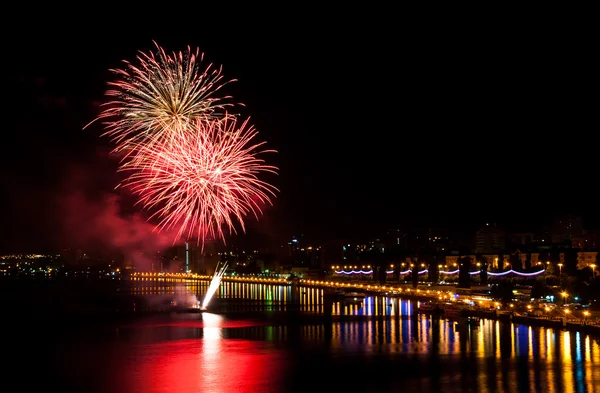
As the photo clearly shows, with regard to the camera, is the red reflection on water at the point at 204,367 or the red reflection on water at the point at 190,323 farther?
the red reflection on water at the point at 190,323

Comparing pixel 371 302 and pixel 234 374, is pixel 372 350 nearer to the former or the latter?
pixel 234 374

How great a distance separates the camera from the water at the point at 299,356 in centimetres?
1606

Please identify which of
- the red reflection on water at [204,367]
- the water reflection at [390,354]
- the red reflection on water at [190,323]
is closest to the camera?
the red reflection on water at [204,367]

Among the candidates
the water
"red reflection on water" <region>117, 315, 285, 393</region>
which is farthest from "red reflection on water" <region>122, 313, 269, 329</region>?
"red reflection on water" <region>117, 315, 285, 393</region>

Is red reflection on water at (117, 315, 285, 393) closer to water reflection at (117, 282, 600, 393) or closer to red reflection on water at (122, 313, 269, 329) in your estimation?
water reflection at (117, 282, 600, 393)

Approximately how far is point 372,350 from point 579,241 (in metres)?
37.3

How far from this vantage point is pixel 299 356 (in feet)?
66.4

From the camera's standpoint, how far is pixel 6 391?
54.9ft

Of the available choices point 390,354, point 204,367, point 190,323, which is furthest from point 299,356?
point 190,323

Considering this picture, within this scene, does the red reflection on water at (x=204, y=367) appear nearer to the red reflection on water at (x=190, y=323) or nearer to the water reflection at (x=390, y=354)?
the water reflection at (x=390, y=354)

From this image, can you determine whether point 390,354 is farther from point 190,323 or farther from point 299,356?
point 190,323

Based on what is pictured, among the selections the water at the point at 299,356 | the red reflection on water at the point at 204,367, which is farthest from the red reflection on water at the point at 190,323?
the red reflection on water at the point at 204,367

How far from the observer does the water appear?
16.1 metres

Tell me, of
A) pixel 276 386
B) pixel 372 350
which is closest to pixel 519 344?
pixel 372 350
